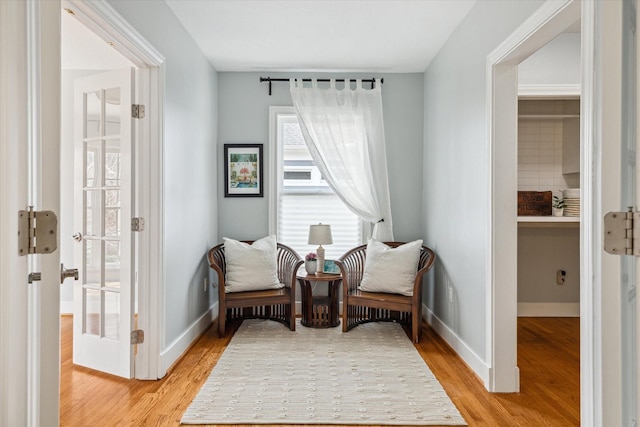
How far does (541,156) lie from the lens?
15.0ft

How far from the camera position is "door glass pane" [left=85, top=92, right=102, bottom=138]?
3.01m

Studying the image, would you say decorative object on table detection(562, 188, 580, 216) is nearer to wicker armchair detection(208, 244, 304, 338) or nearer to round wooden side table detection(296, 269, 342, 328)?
round wooden side table detection(296, 269, 342, 328)

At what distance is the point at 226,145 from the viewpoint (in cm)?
471

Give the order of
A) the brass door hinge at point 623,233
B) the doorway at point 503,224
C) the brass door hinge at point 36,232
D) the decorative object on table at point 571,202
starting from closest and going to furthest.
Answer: the brass door hinge at point 623,233 → the brass door hinge at point 36,232 → the doorway at point 503,224 → the decorative object on table at point 571,202

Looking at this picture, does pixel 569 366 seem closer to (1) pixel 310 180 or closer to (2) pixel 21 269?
(1) pixel 310 180

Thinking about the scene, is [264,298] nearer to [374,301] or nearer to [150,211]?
[374,301]

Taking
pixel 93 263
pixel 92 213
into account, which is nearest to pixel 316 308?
pixel 93 263

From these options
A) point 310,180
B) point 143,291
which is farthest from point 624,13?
point 310,180

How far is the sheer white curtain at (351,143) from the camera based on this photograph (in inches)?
181

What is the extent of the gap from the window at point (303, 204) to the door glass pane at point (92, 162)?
2.08 m

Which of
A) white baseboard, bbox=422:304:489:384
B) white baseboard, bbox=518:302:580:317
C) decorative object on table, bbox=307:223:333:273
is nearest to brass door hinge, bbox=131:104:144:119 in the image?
decorative object on table, bbox=307:223:333:273

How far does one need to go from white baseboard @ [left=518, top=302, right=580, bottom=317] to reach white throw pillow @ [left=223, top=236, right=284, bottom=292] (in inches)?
101

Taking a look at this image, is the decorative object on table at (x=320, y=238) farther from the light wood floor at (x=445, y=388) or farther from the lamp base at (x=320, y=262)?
the light wood floor at (x=445, y=388)

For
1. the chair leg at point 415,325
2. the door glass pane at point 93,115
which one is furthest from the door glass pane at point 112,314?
the chair leg at point 415,325
